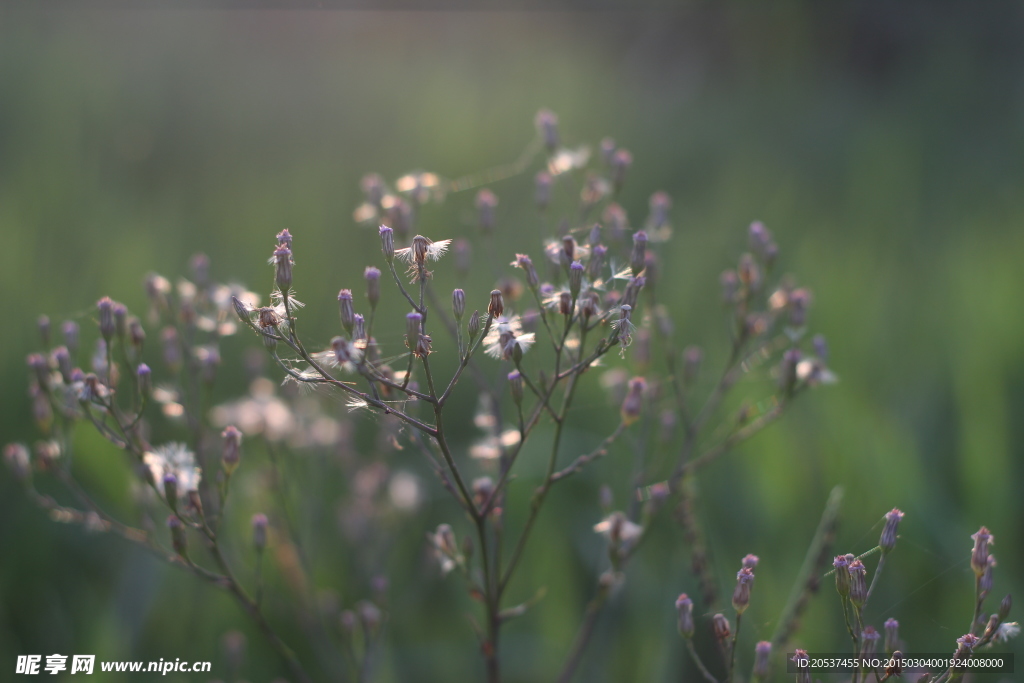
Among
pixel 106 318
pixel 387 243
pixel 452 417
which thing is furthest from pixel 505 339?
pixel 452 417

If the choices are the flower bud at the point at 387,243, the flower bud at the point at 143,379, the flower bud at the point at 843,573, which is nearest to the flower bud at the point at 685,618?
the flower bud at the point at 843,573

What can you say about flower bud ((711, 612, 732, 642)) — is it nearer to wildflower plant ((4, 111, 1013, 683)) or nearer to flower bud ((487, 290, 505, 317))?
wildflower plant ((4, 111, 1013, 683))

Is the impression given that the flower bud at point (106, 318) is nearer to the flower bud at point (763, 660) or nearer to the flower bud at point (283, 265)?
the flower bud at point (283, 265)

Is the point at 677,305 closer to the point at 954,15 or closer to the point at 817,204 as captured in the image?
the point at 817,204

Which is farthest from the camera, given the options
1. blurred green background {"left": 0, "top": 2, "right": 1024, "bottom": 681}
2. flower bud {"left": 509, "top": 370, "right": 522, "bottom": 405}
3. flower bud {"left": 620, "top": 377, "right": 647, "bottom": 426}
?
blurred green background {"left": 0, "top": 2, "right": 1024, "bottom": 681}

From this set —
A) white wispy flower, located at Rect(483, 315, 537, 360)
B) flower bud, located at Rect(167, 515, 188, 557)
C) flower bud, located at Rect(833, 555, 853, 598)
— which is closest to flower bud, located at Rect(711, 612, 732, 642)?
flower bud, located at Rect(833, 555, 853, 598)

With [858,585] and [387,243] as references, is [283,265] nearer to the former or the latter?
[387,243]

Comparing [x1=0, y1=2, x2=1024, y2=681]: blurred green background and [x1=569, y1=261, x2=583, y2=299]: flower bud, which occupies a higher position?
[x1=0, y1=2, x2=1024, y2=681]: blurred green background
